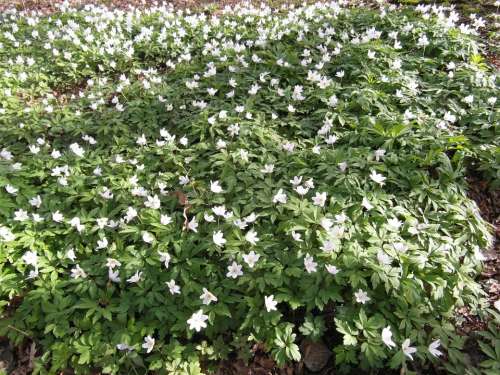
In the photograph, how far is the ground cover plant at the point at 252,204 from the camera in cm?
312

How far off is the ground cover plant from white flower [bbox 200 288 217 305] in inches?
0.7

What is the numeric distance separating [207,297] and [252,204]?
1.08 meters

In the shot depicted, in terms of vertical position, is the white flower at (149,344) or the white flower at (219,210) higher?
the white flower at (219,210)

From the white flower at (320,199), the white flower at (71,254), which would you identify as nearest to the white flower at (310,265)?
the white flower at (320,199)

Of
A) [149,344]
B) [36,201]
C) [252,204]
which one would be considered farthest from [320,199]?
[36,201]

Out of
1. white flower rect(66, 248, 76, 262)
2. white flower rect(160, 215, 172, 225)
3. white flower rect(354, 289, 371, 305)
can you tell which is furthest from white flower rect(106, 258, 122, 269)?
white flower rect(354, 289, 371, 305)

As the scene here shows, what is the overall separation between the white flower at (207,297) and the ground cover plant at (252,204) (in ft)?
0.06

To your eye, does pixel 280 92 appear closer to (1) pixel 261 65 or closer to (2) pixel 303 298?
(1) pixel 261 65

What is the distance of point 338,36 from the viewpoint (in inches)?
Result: 274

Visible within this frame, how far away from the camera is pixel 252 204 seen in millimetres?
3832

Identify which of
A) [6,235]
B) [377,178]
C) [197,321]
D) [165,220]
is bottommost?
[6,235]

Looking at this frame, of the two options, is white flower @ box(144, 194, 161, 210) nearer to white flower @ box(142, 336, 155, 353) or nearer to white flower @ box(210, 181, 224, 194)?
white flower @ box(210, 181, 224, 194)

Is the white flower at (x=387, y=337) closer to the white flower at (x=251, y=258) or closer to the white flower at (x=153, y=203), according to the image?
the white flower at (x=251, y=258)

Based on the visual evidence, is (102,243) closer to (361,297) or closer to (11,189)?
(11,189)
